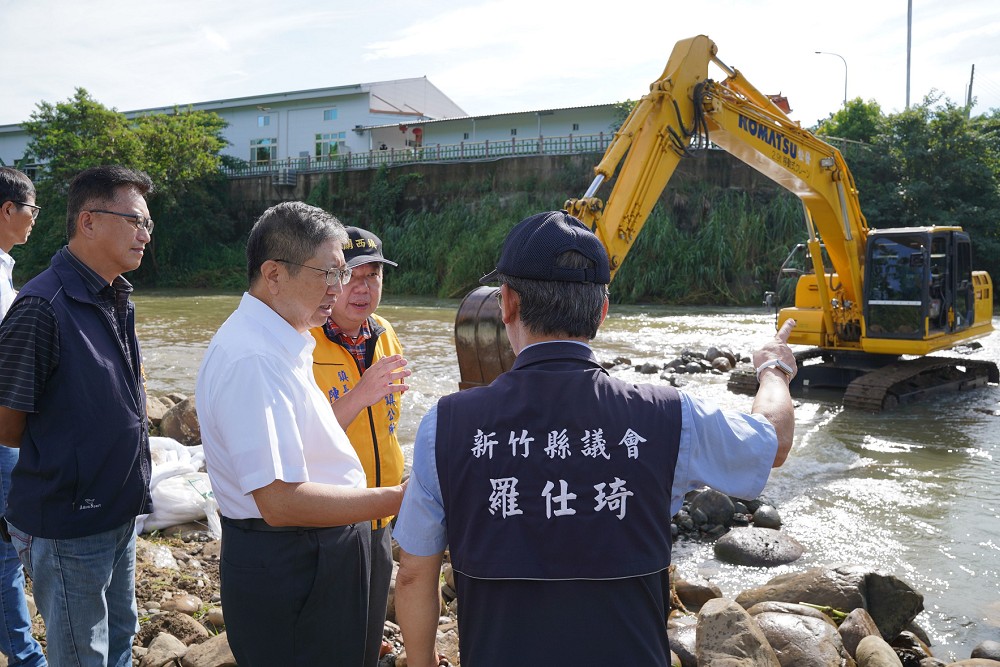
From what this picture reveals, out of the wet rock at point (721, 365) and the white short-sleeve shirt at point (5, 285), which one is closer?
the white short-sleeve shirt at point (5, 285)

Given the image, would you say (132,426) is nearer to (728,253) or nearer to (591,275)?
(591,275)

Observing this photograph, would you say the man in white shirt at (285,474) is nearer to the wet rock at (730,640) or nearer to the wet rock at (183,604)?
the wet rock at (730,640)

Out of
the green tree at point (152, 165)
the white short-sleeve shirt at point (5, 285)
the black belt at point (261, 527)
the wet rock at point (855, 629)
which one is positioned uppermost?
the green tree at point (152, 165)

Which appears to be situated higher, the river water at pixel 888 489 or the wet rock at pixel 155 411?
the wet rock at pixel 155 411

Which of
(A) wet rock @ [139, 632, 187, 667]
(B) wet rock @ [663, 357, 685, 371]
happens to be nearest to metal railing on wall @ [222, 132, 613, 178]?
(B) wet rock @ [663, 357, 685, 371]

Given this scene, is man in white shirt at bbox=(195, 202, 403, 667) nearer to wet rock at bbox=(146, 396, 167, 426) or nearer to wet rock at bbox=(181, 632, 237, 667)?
wet rock at bbox=(181, 632, 237, 667)

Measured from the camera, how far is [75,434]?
2.56m

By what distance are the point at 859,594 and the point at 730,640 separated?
146cm

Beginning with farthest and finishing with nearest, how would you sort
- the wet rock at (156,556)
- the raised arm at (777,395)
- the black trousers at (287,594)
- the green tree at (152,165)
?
the green tree at (152,165), the wet rock at (156,556), the black trousers at (287,594), the raised arm at (777,395)

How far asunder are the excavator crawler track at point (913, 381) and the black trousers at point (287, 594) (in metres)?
9.86

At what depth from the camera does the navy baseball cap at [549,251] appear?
175 centimetres

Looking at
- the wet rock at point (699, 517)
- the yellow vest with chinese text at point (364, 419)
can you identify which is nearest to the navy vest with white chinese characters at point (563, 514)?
the yellow vest with chinese text at point (364, 419)

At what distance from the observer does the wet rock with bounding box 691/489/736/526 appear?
633 cm

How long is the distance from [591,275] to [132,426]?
5.81 feet
